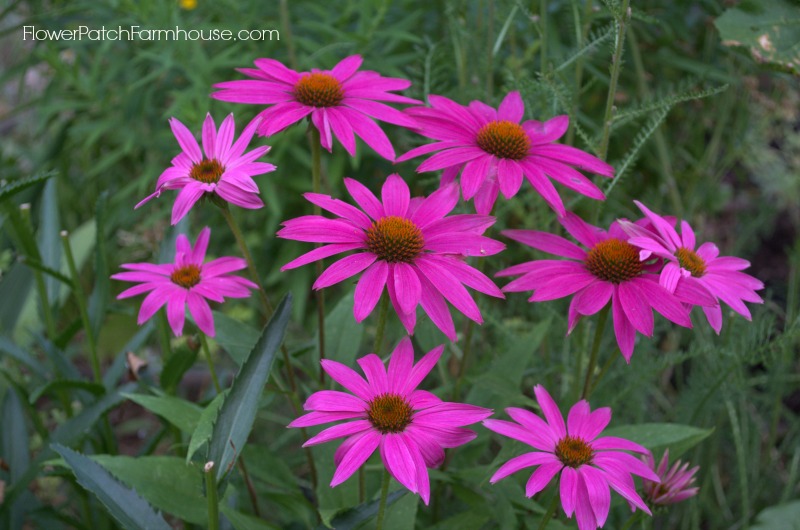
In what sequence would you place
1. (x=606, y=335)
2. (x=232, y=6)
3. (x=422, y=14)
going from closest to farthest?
(x=606, y=335) → (x=232, y=6) → (x=422, y=14)

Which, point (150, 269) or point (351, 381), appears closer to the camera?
point (351, 381)

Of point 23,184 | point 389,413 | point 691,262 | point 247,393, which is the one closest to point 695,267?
point 691,262

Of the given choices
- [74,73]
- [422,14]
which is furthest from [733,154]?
[74,73]

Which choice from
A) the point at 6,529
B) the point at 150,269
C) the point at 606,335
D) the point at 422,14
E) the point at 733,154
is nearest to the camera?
the point at 150,269

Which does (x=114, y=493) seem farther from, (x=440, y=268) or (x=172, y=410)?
(x=440, y=268)

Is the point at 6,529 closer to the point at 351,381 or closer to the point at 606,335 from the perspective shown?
the point at 351,381

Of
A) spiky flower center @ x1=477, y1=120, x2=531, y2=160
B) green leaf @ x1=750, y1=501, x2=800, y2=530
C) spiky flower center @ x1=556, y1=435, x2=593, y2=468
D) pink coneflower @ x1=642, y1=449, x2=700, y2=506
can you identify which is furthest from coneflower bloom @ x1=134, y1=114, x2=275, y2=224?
green leaf @ x1=750, y1=501, x2=800, y2=530
